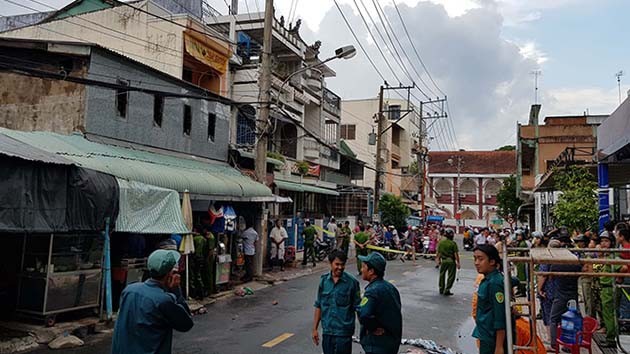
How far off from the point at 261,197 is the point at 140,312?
11242 millimetres

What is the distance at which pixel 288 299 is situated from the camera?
12859mm

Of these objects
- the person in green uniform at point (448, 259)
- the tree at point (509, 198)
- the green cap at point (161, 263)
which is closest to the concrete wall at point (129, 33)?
the person in green uniform at point (448, 259)

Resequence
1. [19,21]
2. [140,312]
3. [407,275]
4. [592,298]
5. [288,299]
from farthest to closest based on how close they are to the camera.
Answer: [19,21], [407,275], [288,299], [592,298], [140,312]

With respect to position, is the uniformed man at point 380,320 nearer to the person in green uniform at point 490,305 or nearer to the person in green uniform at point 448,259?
the person in green uniform at point 490,305

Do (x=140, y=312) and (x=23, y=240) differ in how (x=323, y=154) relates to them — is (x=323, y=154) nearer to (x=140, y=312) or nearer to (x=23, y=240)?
(x=23, y=240)

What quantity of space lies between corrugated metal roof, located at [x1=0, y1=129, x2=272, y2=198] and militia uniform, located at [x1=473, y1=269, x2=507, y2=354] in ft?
25.1

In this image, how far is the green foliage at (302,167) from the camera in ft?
83.6

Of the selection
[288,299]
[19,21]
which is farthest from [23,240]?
[19,21]

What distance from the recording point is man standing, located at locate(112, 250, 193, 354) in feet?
12.9

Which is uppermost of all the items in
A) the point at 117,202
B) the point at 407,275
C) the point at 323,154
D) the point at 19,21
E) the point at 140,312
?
the point at 19,21

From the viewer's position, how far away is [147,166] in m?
12.0

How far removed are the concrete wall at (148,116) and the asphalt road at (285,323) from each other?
5321 mm

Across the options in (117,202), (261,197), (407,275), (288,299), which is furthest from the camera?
(407,275)

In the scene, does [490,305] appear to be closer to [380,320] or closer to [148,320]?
[380,320]
